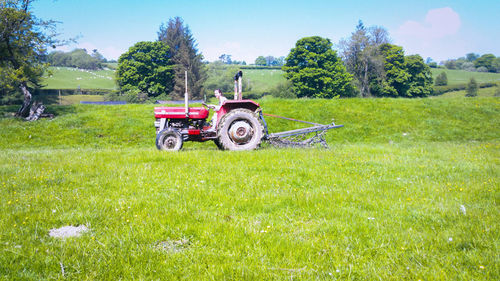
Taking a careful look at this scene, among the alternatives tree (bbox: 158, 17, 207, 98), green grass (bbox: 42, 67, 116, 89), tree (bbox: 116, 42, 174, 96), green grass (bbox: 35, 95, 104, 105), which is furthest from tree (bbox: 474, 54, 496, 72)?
green grass (bbox: 35, 95, 104, 105)

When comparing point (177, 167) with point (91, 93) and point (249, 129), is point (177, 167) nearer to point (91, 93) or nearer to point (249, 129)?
point (249, 129)

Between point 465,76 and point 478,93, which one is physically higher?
point 465,76

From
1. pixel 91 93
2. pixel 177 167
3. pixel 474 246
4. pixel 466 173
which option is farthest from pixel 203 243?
pixel 91 93

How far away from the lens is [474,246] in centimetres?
329

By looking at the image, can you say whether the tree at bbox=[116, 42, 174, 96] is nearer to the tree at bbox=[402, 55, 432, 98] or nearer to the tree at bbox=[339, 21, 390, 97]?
the tree at bbox=[339, 21, 390, 97]

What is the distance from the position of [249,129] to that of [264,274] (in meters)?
8.38

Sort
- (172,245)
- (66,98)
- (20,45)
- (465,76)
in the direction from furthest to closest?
1. (465,76)
2. (66,98)
3. (20,45)
4. (172,245)

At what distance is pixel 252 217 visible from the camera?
4227 millimetres

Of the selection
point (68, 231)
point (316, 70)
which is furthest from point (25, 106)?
point (316, 70)

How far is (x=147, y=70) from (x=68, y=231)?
5994 centimetres

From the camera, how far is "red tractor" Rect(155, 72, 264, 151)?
10742 millimetres

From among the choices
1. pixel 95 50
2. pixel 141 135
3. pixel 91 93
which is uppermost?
pixel 95 50

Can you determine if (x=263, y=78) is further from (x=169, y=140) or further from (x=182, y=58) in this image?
(x=169, y=140)

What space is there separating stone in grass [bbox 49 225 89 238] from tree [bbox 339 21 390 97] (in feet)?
186
